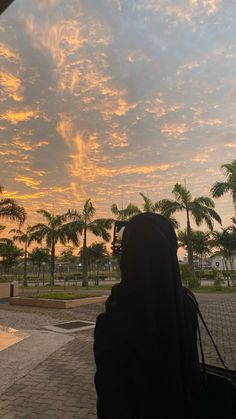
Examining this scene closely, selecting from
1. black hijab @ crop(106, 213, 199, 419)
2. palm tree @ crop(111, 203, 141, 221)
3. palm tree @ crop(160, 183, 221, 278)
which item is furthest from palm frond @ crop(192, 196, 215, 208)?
black hijab @ crop(106, 213, 199, 419)

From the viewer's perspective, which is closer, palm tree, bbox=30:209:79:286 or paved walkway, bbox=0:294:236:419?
paved walkway, bbox=0:294:236:419

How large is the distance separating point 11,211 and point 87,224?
12.4 m

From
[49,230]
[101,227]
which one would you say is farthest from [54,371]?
[49,230]

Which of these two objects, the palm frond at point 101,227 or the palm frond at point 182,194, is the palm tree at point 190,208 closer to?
the palm frond at point 182,194

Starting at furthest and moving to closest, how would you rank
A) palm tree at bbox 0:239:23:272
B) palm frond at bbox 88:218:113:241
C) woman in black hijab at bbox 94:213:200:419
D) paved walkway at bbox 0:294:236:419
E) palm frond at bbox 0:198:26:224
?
1. palm frond at bbox 88:218:113:241
2. palm tree at bbox 0:239:23:272
3. palm frond at bbox 0:198:26:224
4. paved walkway at bbox 0:294:236:419
5. woman in black hijab at bbox 94:213:200:419

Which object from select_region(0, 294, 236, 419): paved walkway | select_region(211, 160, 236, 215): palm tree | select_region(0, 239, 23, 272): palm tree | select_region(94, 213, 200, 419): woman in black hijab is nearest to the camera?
select_region(94, 213, 200, 419): woman in black hijab

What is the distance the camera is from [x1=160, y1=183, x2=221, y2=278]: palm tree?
27797mm

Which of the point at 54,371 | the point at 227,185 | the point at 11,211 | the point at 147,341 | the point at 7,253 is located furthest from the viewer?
the point at 7,253

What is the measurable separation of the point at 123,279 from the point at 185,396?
57cm

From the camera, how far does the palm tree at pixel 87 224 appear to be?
32469 millimetres

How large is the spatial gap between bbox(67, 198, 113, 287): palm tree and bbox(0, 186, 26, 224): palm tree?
11.5 meters

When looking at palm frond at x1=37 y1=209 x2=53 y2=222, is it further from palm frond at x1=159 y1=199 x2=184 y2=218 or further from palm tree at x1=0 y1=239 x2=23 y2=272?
palm frond at x1=159 y1=199 x2=184 y2=218

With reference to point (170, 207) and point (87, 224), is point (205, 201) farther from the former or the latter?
point (87, 224)

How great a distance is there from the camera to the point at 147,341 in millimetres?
1562
